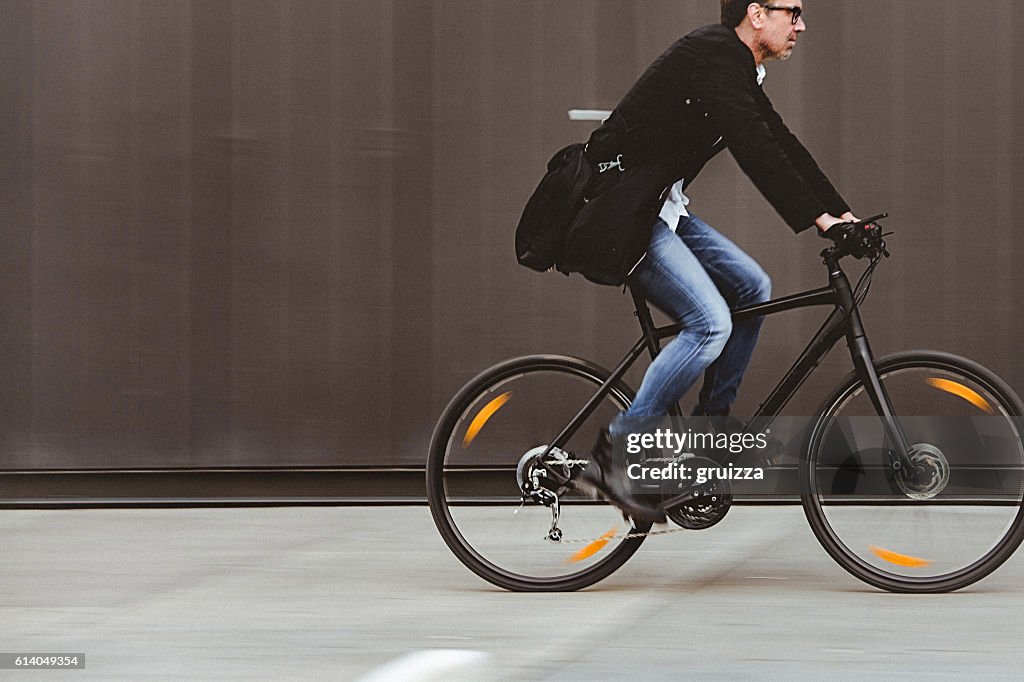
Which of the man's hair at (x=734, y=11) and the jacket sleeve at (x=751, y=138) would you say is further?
the man's hair at (x=734, y=11)

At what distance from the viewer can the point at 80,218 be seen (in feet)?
23.6

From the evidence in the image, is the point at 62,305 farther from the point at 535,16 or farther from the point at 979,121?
the point at 979,121

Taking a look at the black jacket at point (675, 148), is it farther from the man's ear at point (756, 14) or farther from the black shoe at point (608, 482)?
the black shoe at point (608, 482)

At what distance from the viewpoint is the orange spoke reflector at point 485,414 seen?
500 centimetres

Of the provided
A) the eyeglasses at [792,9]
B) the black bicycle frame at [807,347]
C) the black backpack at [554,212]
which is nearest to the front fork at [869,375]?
the black bicycle frame at [807,347]

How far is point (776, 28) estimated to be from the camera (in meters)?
5.45

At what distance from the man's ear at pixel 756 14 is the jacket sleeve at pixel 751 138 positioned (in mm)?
479

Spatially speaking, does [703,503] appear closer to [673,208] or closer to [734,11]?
[673,208]

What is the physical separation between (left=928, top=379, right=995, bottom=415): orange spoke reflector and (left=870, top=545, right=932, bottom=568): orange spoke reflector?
58 cm

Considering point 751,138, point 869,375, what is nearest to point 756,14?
point 751,138

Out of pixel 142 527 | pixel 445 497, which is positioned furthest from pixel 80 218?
pixel 445 497

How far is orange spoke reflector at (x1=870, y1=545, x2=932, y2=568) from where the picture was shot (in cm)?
493

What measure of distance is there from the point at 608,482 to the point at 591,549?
31 cm

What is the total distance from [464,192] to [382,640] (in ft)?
10.7
